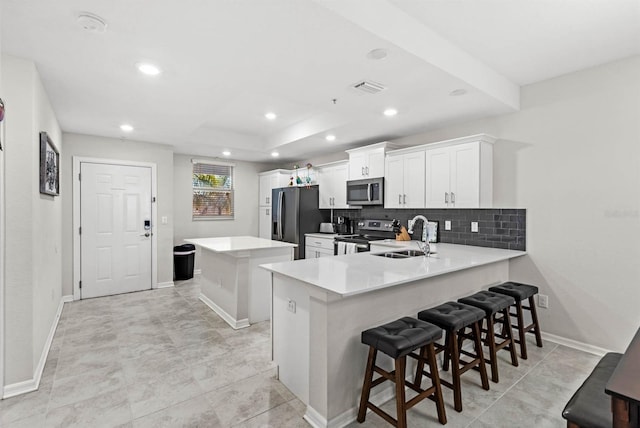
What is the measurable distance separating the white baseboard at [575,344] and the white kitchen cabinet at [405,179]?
6.17 feet

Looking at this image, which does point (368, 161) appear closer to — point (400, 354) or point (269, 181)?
point (269, 181)

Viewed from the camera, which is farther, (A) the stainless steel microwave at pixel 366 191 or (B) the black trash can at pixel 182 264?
(B) the black trash can at pixel 182 264

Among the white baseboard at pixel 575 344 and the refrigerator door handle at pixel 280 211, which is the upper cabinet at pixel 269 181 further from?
the white baseboard at pixel 575 344

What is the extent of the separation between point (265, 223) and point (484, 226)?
175 inches

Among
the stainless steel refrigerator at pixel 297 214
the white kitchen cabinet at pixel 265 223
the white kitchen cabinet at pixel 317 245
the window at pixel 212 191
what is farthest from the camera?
the white kitchen cabinet at pixel 265 223

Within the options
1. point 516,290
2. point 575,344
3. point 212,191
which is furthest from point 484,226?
point 212,191

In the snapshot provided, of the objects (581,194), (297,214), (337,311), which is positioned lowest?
(337,311)

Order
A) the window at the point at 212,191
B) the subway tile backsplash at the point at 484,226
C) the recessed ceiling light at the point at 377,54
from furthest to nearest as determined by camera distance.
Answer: the window at the point at 212,191
the subway tile backsplash at the point at 484,226
the recessed ceiling light at the point at 377,54

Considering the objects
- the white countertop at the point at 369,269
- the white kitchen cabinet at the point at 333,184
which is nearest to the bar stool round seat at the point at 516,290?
the white countertop at the point at 369,269

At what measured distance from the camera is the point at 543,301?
3.23m

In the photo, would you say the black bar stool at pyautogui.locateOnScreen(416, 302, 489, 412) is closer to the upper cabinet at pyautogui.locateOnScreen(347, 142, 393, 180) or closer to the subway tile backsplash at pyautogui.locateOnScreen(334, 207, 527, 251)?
the subway tile backsplash at pyautogui.locateOnScreen(334, 207, 527, 251)

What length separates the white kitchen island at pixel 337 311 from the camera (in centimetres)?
186

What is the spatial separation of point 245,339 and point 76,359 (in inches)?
56.8

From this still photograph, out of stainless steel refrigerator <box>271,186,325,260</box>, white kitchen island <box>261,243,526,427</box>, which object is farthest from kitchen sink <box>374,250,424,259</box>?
stainless steel refrigerator <box>271,186,325,260</box>
